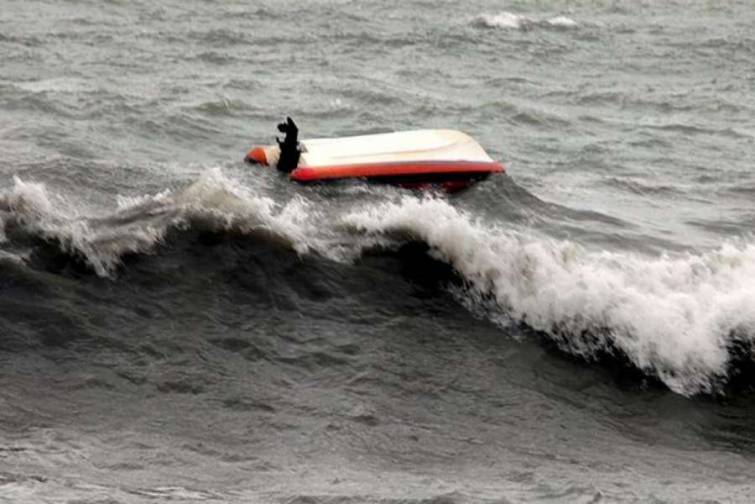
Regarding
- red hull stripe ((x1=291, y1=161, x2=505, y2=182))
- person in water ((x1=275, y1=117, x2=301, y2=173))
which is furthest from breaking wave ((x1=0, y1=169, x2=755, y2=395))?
person in water ((x1=275, y1=117, x2=301, y2=173))

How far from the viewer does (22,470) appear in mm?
5207

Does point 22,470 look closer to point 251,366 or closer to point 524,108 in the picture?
point 251,366

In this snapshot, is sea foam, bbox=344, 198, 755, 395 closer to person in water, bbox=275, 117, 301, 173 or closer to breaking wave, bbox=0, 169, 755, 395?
breaking wave, bbox=0, 169, 755, 395

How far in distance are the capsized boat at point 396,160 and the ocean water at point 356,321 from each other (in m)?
0.13

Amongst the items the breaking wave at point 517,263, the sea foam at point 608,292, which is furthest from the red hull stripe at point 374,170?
the sea foam at point 608,292

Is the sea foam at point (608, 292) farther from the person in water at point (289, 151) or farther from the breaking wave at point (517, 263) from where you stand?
the person in water at point (289, 151)

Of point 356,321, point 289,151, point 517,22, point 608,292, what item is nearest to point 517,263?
point 608,292

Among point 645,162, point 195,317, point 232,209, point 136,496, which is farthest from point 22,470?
point 645,162

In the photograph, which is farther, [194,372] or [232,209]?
[232,209]

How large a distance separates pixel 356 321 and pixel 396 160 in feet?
8.91

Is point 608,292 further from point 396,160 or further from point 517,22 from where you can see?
point 517,22

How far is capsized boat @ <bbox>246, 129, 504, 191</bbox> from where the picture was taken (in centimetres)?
980

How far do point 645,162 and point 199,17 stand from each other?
9.51 metres

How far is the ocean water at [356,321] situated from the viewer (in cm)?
567
